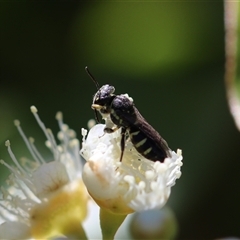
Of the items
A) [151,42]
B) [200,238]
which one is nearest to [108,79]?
[151,42]

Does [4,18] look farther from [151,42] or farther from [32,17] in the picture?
[151,42]

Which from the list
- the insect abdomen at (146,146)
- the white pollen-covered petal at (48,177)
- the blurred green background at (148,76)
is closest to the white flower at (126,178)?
the insect abdomen at (146,146)

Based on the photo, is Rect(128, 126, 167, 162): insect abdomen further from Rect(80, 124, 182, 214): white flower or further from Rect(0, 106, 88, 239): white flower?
Rect(0, 106, 88, 239): white flower

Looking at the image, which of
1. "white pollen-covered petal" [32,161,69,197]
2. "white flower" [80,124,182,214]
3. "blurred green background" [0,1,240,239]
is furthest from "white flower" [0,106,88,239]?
"blurred green background" [0,1,240,239]

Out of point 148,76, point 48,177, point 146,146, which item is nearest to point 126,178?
point 146,146

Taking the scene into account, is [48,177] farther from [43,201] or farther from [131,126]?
[131,126]

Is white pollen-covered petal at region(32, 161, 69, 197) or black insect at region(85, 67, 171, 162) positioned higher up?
white pollen-covered petal at region(32, 161, 69, 197)
